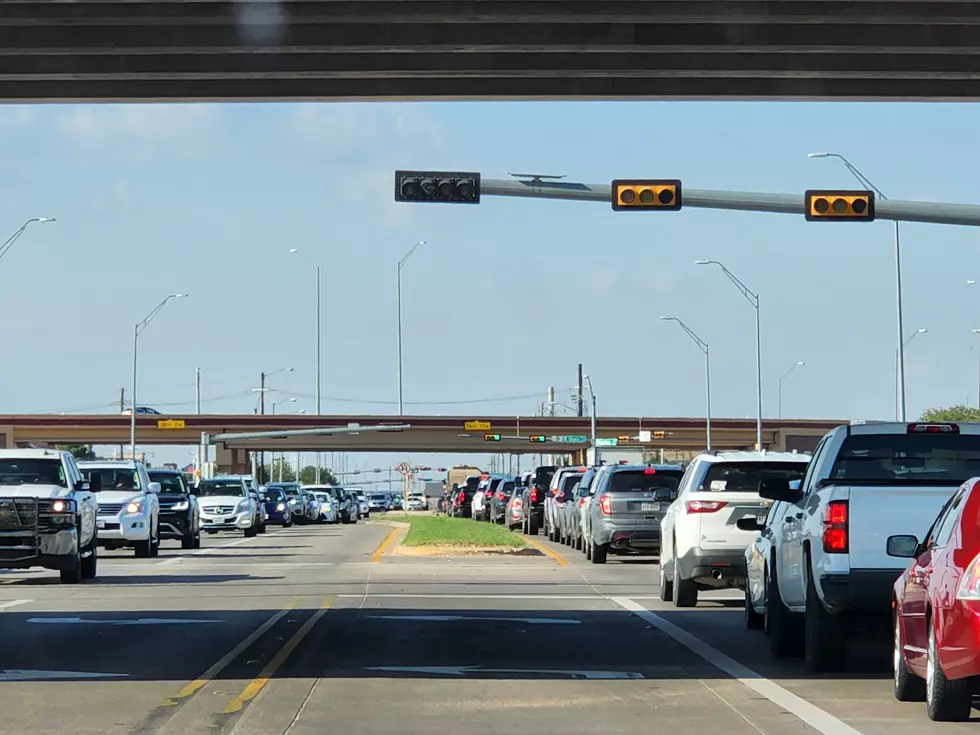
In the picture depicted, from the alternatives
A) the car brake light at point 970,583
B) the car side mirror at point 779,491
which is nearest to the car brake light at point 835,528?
the car side mirror at point 779,491

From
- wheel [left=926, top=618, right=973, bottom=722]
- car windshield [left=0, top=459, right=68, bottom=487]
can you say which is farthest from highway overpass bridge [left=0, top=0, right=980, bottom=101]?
car windshield [left=0, top=459, right=68, bottom=487]

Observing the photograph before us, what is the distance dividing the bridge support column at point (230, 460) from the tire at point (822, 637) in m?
99.3

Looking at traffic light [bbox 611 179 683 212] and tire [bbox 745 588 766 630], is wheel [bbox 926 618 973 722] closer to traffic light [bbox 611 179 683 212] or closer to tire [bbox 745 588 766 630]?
tire [bbox 745 588 766 630]

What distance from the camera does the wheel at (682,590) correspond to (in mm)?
21258

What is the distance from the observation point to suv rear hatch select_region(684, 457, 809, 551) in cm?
2055

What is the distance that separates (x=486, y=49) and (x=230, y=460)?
4019 inches

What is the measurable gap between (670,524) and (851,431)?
755cm

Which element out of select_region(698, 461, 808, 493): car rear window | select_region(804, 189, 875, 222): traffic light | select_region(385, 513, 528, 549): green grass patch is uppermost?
select_region(804, 189, 875, 222): traffic light

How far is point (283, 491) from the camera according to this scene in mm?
69625

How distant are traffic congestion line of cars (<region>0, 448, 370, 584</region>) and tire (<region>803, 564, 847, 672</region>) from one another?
15610 mm

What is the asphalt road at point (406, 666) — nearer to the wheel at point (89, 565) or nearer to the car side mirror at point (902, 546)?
the car side mirror at point (902, 546)

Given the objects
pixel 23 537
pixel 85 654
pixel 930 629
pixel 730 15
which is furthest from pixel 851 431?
pixel 23 537

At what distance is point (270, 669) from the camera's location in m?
14.4

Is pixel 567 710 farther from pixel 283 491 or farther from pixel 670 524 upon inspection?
pixel 283 491
